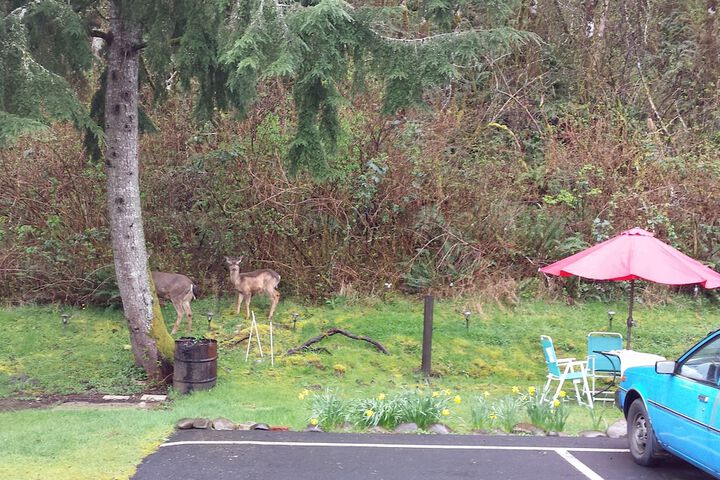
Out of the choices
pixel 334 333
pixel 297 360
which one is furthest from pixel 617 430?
pixel 334 333

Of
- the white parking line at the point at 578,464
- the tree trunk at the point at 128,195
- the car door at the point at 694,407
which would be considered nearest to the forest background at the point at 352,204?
the tree trunk at the point at 128,195

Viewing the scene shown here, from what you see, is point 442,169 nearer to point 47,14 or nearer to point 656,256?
point 656,256

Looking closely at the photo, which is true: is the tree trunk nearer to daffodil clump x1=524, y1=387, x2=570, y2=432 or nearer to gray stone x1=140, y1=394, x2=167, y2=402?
gray stone x1=140, y1=394, x2=167, y2=402

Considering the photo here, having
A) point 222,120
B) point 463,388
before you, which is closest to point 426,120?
point 222,120

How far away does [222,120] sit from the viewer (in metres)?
16.0

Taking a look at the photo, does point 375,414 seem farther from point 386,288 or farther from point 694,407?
point 386,288

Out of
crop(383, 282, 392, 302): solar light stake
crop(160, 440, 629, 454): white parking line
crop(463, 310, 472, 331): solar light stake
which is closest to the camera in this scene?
crop(160, 440, 629, 454): white parking line

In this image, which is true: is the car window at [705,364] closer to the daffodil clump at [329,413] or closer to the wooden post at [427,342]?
the daffodil clump at [329,413]

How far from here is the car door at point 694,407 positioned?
5.66 m

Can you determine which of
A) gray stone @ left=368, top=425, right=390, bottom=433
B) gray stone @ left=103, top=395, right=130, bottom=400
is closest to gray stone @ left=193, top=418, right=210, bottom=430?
gray stone @ left=368, top=425, right=390, bottom=433

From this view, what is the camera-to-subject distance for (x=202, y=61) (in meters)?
9.83

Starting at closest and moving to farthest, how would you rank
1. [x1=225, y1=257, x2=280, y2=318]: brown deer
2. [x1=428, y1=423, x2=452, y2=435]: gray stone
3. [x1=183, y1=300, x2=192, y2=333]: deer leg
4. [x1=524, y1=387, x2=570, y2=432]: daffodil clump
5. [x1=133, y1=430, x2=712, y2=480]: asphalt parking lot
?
[x1=133, y1=430, x2=712, y2=480]: asphalt parking lot < [x1=428, y1=423, x2=452, y2=435]: gray stone < [x1=524, y1=387, x2=570, y2=432]: daffodil clump < [x1=183, y1=300, x2=192, y2=333]: deer leg < [x1=225, y1=257, x2=280, y2=318]: brown deer

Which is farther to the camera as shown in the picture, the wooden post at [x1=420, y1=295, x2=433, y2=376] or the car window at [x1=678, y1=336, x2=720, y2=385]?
the wooden post at [x1=420, y1=295, x2=433, y2=376]

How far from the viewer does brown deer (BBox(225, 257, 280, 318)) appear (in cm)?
1317
